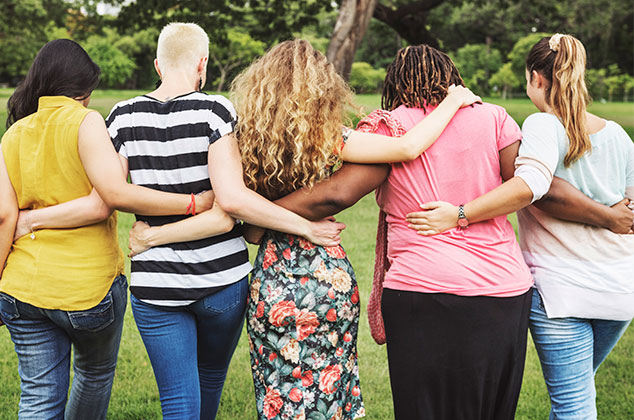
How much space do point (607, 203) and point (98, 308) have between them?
6.62ft

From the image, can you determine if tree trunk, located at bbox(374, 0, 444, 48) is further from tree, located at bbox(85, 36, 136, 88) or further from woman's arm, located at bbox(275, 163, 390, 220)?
tree, located at bbox(85, 36, 136, 88)

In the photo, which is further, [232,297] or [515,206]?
[232,297]

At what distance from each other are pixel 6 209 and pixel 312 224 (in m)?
1.17

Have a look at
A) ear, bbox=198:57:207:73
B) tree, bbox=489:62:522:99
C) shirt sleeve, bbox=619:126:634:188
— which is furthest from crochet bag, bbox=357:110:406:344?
tree, bbox=489:62:522:99

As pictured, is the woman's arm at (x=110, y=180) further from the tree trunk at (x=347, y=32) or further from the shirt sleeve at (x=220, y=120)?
the tree trunk at (x=347, y=32)

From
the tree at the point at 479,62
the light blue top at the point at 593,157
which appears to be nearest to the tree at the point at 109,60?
the tree at the point at 479,62

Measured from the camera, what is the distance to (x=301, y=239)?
2533 mm

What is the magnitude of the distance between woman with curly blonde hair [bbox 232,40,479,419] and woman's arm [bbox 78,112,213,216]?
1.10 ft

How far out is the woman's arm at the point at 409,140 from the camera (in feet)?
7.64

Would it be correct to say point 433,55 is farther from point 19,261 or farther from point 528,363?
point 528,363

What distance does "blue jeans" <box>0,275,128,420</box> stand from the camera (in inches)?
99.0

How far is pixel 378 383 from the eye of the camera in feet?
13.9

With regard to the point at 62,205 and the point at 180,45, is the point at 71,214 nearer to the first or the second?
the point at 62,205

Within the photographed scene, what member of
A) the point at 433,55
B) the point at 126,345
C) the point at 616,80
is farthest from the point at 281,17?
the point at 616,80
